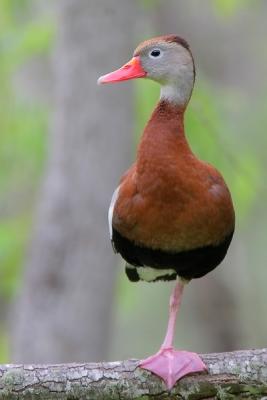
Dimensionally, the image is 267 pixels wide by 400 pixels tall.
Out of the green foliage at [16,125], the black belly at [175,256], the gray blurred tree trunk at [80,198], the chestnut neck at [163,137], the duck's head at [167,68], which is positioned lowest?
the black belly at [175,256]

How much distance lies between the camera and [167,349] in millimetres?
5273

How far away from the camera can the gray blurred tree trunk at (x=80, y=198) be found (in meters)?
8.63

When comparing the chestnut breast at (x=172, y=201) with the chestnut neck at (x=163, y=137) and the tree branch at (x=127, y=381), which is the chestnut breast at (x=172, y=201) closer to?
the chestnut neck at (x=163, y=137)

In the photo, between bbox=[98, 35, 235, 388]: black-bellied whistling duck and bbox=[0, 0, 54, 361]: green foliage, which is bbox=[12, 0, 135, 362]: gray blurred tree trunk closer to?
bbox=[0, 0, 54, 361]: green foliage

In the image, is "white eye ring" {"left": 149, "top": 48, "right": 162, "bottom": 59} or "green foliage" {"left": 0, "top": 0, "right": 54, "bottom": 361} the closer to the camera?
"white eye ring" {"left": 149, "top": 48, "right": 162, "bottom": 59}

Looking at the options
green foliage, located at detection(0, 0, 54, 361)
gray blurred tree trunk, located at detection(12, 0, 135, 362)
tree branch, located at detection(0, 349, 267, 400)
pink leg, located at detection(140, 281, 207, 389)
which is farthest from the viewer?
green foliage, located at detection(0, 0, 54, 361)

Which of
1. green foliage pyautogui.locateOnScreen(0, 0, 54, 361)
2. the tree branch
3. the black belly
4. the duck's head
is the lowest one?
the tree branch

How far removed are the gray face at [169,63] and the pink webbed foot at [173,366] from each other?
1.37 meters

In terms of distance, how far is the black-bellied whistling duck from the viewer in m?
4.92

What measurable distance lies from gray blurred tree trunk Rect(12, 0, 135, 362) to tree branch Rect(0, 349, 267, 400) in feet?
12.2

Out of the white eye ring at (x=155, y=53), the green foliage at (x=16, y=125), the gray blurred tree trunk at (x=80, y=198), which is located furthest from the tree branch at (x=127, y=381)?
the green foliage at (x=16, y=125)

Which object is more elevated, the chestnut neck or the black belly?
the chestnut neck

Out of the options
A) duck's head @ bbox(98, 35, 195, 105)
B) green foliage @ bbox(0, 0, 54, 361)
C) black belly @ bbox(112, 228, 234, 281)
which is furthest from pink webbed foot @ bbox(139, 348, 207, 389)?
green foliage @ bbox(0, 0, 54, 361)

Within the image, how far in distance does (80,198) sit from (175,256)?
12.3ft
